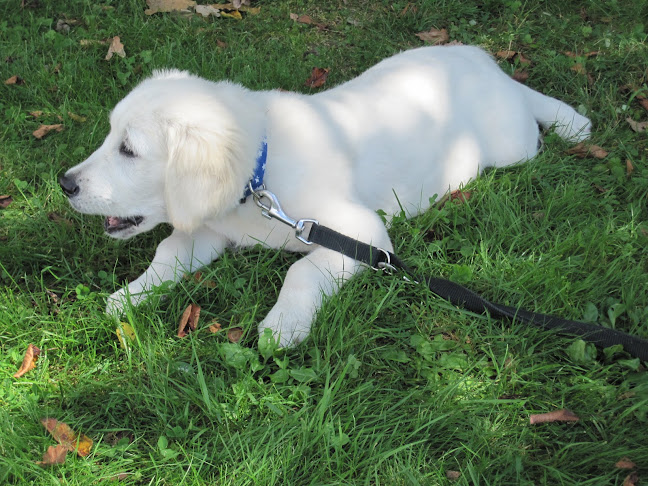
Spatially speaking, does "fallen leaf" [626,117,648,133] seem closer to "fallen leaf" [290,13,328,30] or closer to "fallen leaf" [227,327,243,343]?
"fallen leaf" [290,13,328,30]

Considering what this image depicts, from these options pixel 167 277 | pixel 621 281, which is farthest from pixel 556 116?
pixel 167 277

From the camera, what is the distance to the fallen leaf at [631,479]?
5.97 ft

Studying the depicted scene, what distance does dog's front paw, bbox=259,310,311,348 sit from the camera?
222 cm

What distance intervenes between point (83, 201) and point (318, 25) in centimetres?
309

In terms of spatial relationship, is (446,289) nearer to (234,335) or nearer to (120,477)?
(234,335)

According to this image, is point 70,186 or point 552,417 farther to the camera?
point 70,186

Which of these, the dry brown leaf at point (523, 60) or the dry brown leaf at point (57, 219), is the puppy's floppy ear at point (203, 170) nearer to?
the dry brown leaf at point (57, 219)

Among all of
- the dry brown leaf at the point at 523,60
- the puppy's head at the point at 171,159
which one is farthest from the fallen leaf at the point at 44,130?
the dry brown leaf at the point at 523,60

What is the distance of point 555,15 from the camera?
486 centimetres

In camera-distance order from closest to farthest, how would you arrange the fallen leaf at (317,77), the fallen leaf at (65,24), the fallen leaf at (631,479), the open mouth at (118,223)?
the fallen leaf at (631,479), the open mouth at (118,223), the fallen leaf at (317,77), the fallen leaf at (65,24)

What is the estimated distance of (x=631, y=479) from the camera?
1.84m

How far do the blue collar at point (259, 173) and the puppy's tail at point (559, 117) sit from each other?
2067mm

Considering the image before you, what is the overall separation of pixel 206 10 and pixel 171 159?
3.10 metres

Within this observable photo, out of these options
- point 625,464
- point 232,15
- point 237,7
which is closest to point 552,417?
point 625,464
